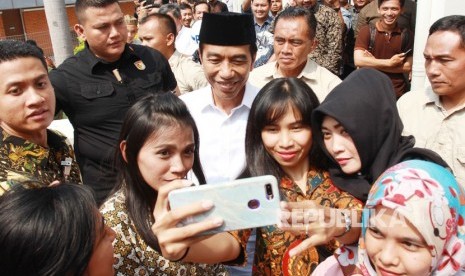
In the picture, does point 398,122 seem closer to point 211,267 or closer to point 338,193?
point 338,193

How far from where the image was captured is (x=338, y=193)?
70.8 inches

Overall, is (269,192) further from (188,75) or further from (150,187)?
(188,75)

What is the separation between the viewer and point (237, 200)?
3.89ft

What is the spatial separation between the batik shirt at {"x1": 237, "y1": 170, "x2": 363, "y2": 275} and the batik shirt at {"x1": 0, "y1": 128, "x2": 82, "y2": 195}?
3.16 feet

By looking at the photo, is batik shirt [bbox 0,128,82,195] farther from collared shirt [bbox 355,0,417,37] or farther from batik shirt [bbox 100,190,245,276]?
collared shirt [bbox 355,0,417,37]

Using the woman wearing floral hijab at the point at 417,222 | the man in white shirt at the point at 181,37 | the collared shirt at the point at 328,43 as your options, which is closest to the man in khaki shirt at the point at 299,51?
the collared shirt at the point at 328,43

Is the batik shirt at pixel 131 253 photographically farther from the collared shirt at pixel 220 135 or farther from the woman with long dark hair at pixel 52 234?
the collared shirt at pixel 220 135

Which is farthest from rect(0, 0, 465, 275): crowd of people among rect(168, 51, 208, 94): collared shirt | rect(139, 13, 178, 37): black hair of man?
rect(139, 13, 178, 37): black hair of man

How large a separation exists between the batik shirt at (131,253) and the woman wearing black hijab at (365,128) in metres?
0.74

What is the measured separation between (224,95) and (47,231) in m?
1.70

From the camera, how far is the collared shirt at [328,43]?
490cm

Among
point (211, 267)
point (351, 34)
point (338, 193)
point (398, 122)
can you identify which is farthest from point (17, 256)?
point (351, 34)

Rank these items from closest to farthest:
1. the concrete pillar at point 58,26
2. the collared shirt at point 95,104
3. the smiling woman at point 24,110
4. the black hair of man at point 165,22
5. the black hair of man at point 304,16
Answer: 1. the smiling woman at point 24,110
2. the collared shirt at point 95,104
3. the black hair of man at point 304,16
4. the black hair of man at point 165,22
5. the concrete pillar at point 58,26

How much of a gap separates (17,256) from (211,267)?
32.6 inches
